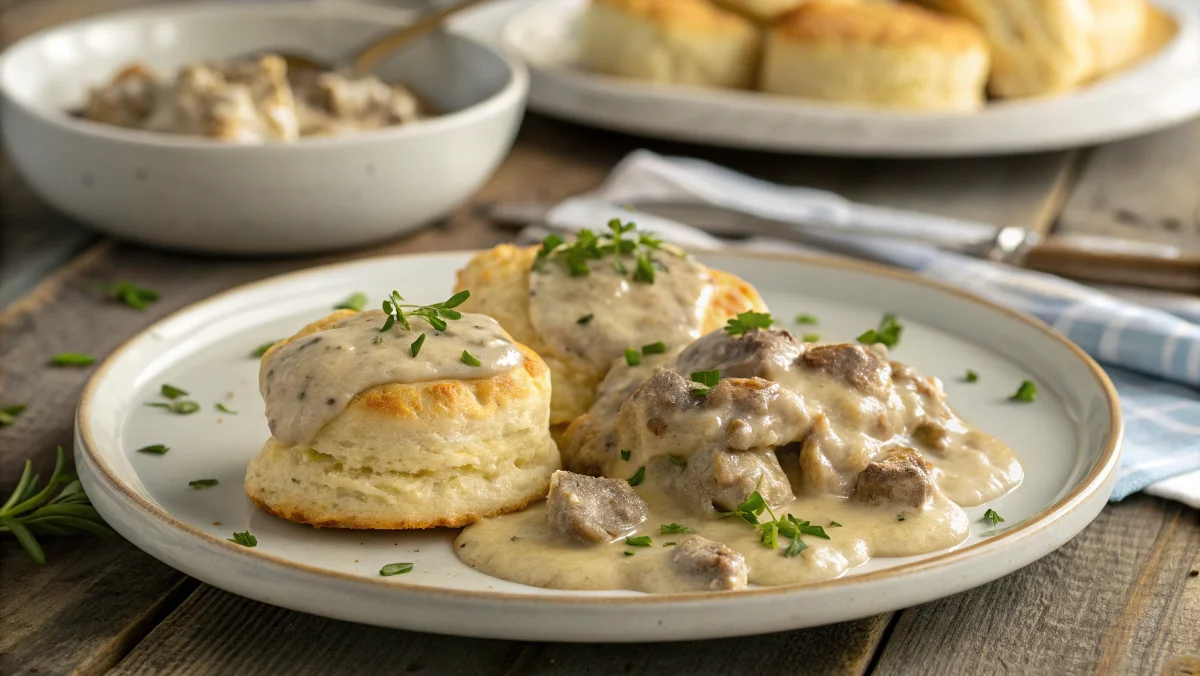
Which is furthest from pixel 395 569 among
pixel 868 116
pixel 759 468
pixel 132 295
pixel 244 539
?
pixel 868 116

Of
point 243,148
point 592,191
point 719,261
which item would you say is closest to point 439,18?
point 592,191

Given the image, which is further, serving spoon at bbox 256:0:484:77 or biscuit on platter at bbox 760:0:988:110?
serving spoon at bbox 256:0:484:77

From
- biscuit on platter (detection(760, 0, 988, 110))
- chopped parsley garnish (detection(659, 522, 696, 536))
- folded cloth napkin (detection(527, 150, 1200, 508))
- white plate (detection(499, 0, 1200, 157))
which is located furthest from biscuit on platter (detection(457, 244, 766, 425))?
biscuit on platter (detection(760, 0, 988, 110))

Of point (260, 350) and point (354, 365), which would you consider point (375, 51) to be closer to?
point (260, 350)

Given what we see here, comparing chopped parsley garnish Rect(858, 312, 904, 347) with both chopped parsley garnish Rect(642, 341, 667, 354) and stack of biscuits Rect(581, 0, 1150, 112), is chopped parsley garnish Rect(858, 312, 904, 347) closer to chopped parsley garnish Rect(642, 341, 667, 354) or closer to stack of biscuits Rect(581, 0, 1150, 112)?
chopped parsley garnish Rect(642, 341, 667, 354)

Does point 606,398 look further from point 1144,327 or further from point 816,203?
point 816,203

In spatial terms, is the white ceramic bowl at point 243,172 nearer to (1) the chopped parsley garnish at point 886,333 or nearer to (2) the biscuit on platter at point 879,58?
(2) the biscuit on platter at point 879,58
